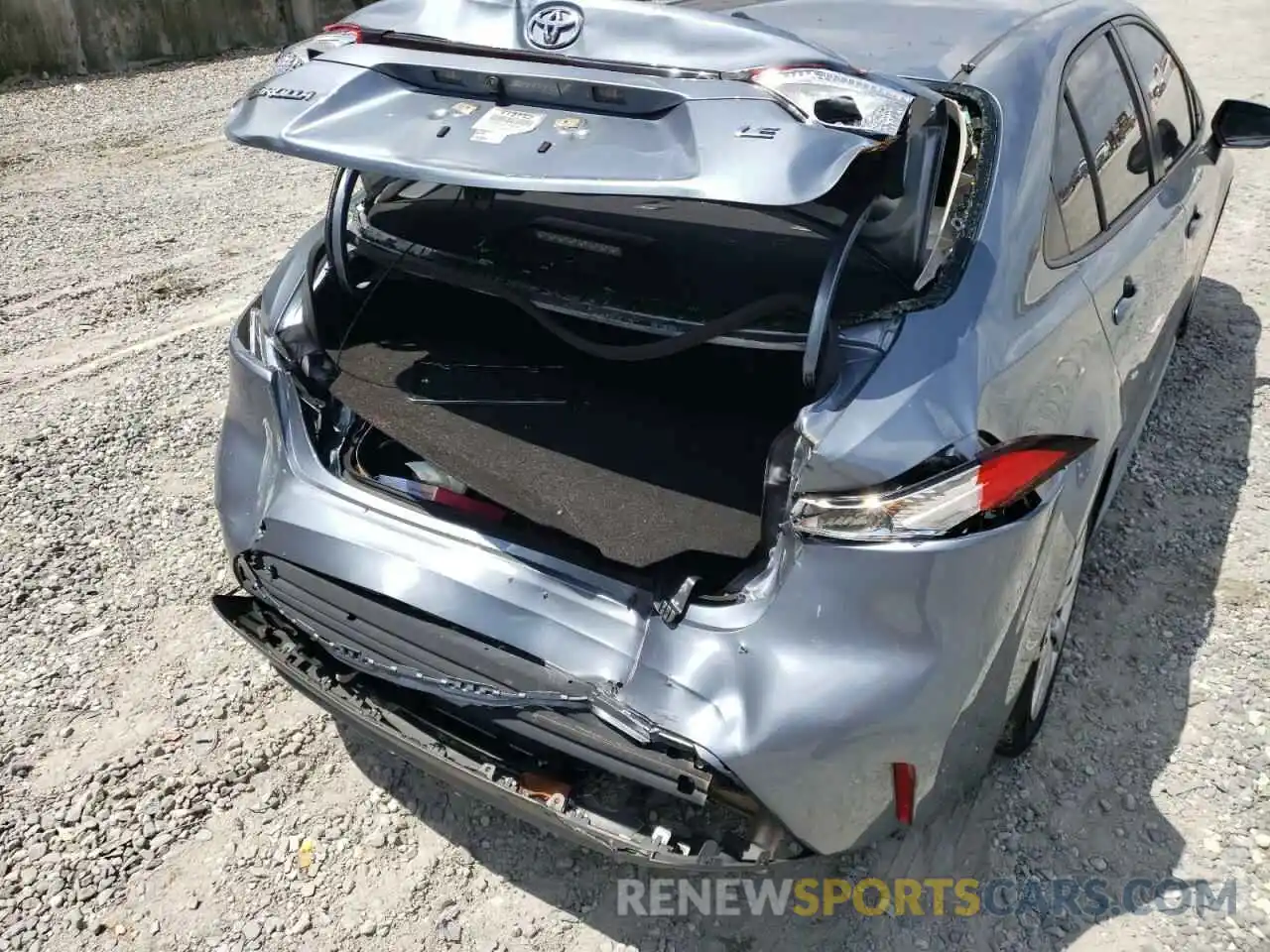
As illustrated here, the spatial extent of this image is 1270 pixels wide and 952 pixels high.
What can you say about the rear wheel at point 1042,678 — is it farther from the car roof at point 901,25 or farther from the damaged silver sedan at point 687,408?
the car roof at point 901,25

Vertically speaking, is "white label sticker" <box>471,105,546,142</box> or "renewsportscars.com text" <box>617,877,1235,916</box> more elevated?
"white label sticker" <box>471,105,546,142</box>

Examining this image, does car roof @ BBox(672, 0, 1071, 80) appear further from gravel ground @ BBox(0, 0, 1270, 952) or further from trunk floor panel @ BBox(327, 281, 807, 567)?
gravel ground @ BBox(0, 0, 1270, 952)

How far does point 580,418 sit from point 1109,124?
1703 millimetres

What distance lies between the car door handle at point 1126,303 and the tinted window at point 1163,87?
78 cm

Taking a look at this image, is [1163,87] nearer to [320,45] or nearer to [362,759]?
[320,45]

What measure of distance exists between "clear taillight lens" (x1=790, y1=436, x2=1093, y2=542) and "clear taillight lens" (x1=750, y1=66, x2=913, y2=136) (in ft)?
2.01

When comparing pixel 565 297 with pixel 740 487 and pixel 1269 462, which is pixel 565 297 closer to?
pixel 740 487

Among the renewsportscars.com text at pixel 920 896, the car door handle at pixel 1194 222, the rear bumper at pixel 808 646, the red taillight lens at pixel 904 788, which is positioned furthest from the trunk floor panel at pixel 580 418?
the car door handle at pixel 1194 222

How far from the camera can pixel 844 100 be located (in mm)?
1767

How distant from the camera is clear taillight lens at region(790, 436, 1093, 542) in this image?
5.96ft

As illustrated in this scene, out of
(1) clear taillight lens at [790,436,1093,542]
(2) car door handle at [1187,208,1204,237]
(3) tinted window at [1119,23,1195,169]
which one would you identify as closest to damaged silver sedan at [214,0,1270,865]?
(1) clear taillight lens at [790,436,1093,542]

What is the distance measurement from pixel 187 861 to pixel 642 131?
200 cm

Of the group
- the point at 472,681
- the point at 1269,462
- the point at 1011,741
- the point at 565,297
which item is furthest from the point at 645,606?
the point at 1269,462

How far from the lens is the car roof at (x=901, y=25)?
244 cm
